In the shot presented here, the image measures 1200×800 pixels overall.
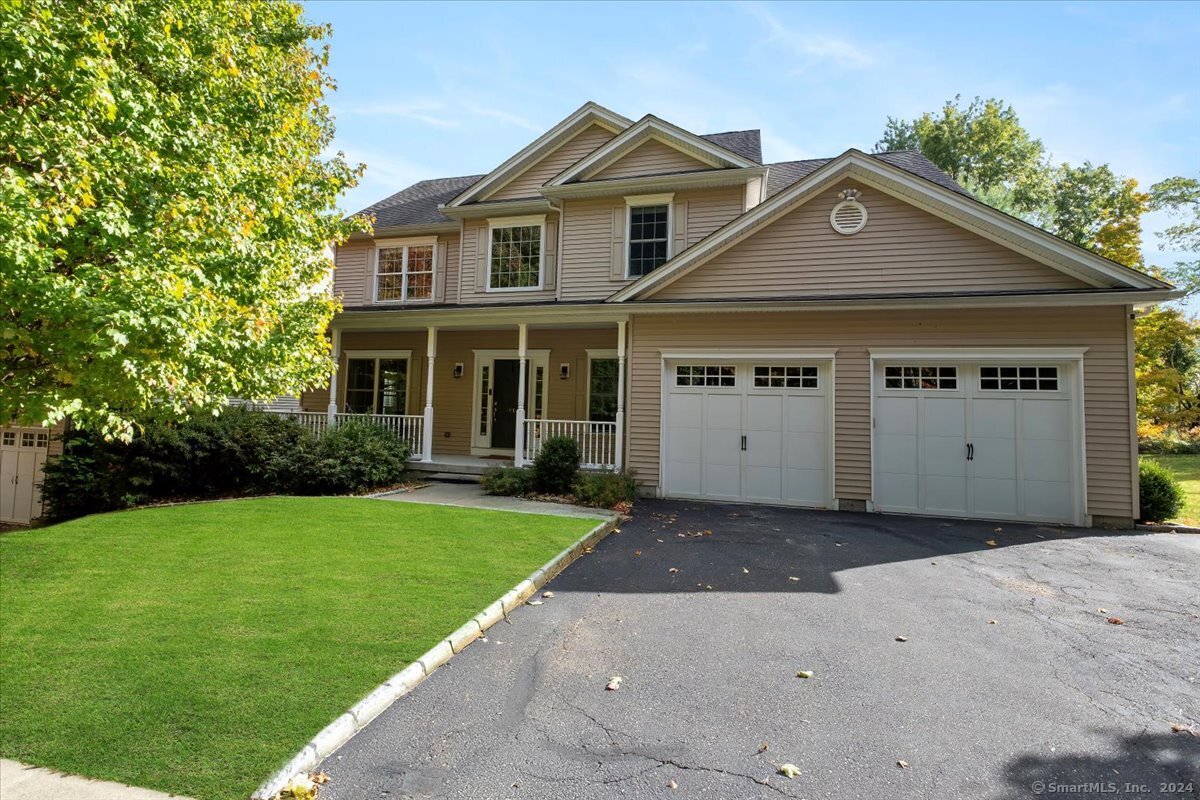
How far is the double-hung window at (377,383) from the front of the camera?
15883mm

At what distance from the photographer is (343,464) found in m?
11.2

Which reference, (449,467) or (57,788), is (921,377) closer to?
(449,467)

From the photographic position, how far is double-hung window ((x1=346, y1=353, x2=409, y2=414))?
52.1 feet

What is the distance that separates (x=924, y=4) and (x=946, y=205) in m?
3.12

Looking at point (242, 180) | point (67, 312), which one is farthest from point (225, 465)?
point (67, 312)

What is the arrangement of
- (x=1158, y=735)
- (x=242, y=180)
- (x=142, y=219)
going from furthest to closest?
(x=242, y=180)
(x=142, y=219)
(x=1158, y=735)

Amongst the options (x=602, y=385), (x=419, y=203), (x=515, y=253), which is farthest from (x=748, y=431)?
(x=419, y=203)

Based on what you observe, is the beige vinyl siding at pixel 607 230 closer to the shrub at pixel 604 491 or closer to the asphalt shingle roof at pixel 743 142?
the asphalt shingle roof at pixel 743 142

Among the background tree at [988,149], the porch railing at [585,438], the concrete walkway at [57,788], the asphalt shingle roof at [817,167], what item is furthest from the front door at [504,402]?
the background tree at [988,149]

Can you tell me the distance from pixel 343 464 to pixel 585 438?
493 cm

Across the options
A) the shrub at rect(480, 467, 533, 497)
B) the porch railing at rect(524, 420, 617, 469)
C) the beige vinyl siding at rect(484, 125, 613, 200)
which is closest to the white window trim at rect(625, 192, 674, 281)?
the beige vinyl siding at rect(484, 125, 613, 200)

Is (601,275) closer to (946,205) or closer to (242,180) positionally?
(946,205)

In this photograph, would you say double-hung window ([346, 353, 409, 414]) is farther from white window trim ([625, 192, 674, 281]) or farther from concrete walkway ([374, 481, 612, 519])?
white window trim ([625, 192, 674, 281])

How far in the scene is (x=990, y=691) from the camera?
12.3 ft
